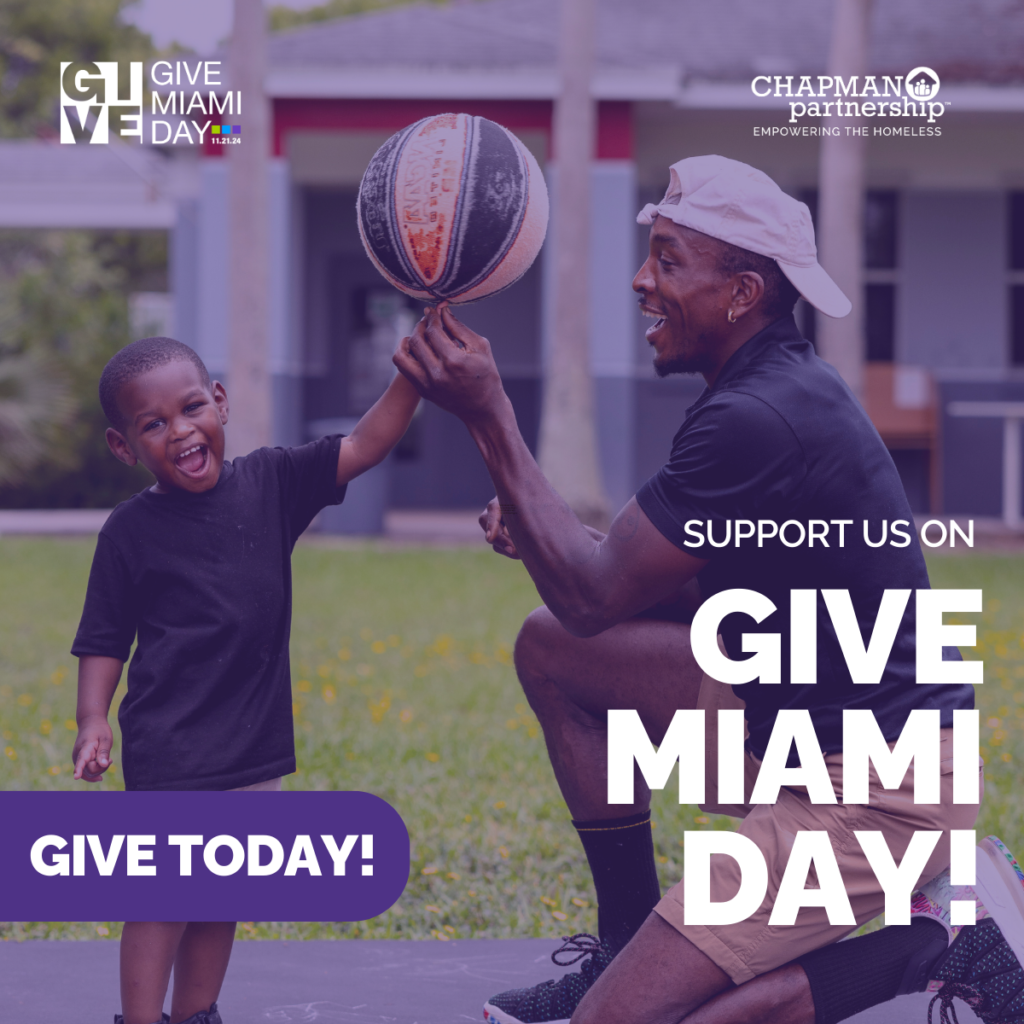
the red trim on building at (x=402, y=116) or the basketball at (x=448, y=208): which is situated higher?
the red trim on building at (x=402, y=116)

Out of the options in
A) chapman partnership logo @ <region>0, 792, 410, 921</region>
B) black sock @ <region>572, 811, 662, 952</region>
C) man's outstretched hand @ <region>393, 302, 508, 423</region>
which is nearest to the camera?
man's outstretched hand @ <region>393, 302, 508, 423</region>

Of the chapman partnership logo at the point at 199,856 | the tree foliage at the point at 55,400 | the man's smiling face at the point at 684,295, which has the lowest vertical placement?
the chapman partnership logo at the point at 199,856

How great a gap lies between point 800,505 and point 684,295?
1.45 feet

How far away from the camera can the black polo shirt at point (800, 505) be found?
100 inches

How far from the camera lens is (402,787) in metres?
5.00

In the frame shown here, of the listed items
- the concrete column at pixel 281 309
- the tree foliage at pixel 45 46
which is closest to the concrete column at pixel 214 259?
the concrete column at pixel 281 309

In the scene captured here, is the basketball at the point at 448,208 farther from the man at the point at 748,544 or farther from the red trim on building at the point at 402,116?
the red trim on building at the point at 402,116

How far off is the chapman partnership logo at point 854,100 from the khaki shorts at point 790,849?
848 cm

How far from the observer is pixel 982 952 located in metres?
2.62

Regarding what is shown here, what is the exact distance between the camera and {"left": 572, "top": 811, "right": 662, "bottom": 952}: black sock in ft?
9.97

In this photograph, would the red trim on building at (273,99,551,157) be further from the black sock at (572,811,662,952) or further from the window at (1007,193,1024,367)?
the black sock at (572,811,662,952)

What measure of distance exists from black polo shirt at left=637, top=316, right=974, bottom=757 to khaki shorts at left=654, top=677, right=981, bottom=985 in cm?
11

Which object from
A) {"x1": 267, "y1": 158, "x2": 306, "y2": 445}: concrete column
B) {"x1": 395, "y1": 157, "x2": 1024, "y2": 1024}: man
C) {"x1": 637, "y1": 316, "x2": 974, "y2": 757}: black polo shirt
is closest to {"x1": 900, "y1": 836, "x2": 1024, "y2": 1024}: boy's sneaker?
{"x1": 395, "y1": 157, "x2": 1024, "y2": 1024}: man

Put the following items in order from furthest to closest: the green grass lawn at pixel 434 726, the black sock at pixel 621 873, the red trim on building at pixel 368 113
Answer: the red trim on building at pixel 368 113 → the green grass lawn at pixel 434 726 → the black sock at pixel 621 873
